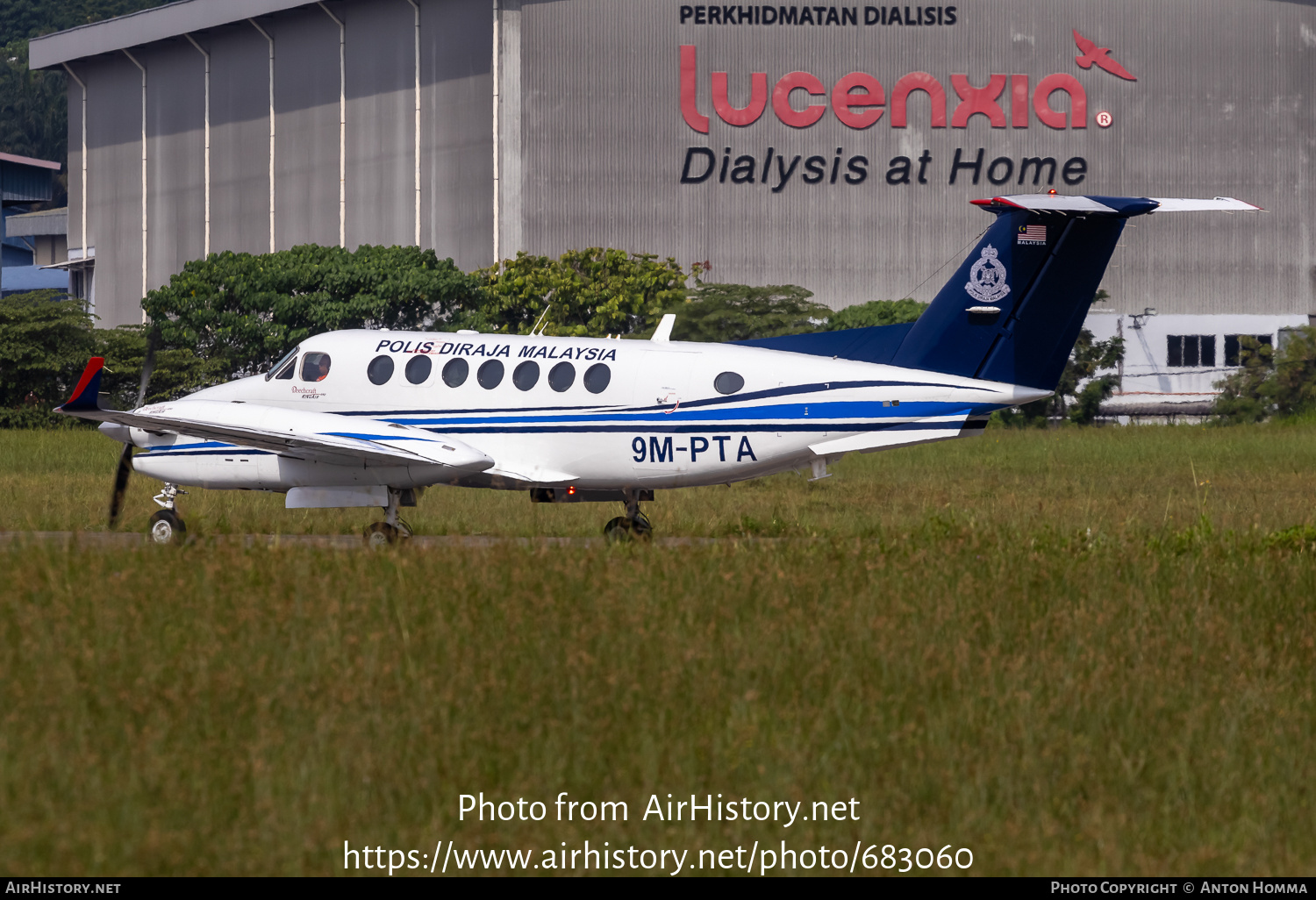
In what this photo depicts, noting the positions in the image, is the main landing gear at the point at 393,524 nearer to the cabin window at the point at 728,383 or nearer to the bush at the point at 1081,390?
the cabin window at the point at 728,383

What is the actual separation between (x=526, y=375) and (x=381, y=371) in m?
1.91

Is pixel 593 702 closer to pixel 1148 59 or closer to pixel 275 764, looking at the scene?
pixel 275 764

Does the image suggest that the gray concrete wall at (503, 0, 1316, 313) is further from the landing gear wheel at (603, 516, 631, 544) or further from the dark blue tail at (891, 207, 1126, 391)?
the dark blue tail at (891, 207, 1126, 391)

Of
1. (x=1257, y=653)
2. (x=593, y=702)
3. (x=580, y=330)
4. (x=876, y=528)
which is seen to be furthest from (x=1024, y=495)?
(x=580, y=330)

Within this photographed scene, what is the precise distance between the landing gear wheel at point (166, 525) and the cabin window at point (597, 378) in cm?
511

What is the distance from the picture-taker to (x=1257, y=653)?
33.2ft

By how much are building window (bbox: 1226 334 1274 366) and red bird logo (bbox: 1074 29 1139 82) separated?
530 inches

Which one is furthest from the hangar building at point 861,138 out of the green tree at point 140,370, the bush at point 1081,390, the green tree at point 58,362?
the green tree at point 58,362

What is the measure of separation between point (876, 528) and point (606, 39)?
57.9 m

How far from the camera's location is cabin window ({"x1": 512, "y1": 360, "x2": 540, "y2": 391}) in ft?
58.6

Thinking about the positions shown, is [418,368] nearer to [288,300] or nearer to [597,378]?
[597,378]

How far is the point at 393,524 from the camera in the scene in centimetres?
1775

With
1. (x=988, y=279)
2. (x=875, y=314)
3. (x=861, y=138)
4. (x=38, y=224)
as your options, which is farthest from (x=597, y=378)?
(x=38, y=224)

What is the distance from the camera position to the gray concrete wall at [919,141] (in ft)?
232
